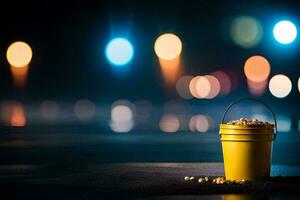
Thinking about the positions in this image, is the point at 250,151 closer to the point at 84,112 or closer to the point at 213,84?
the point at 84,112

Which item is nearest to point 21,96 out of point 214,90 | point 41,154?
point 214,90

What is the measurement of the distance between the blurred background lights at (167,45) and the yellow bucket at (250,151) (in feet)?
241

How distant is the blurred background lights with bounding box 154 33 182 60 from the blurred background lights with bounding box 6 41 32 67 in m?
14.1

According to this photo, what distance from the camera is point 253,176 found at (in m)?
12.7

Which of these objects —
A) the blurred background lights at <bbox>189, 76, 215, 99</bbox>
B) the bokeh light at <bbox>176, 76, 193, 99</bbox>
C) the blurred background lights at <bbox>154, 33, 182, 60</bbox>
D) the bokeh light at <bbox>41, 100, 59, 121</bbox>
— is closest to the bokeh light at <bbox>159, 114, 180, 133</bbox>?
the bokeh light at <bbox>41, 100, 59, 121</bbox>

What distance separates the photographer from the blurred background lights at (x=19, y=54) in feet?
284

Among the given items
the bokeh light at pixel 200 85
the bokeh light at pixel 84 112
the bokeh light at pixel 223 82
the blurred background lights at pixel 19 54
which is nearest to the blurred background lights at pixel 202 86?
the bokeh light at pixel 200 85

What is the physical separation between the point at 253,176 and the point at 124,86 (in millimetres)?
75487

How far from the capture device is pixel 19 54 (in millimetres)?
91000

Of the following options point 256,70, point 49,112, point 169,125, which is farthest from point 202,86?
point 169,125

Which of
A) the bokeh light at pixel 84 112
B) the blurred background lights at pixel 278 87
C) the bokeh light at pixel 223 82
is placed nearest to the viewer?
the bokeh light at pixel 84 112

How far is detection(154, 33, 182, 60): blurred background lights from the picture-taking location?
8744 cm

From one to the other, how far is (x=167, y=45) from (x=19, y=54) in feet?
55.7

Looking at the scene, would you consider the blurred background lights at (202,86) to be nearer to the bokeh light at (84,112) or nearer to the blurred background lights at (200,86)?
the blurred background lights at (200,86)
